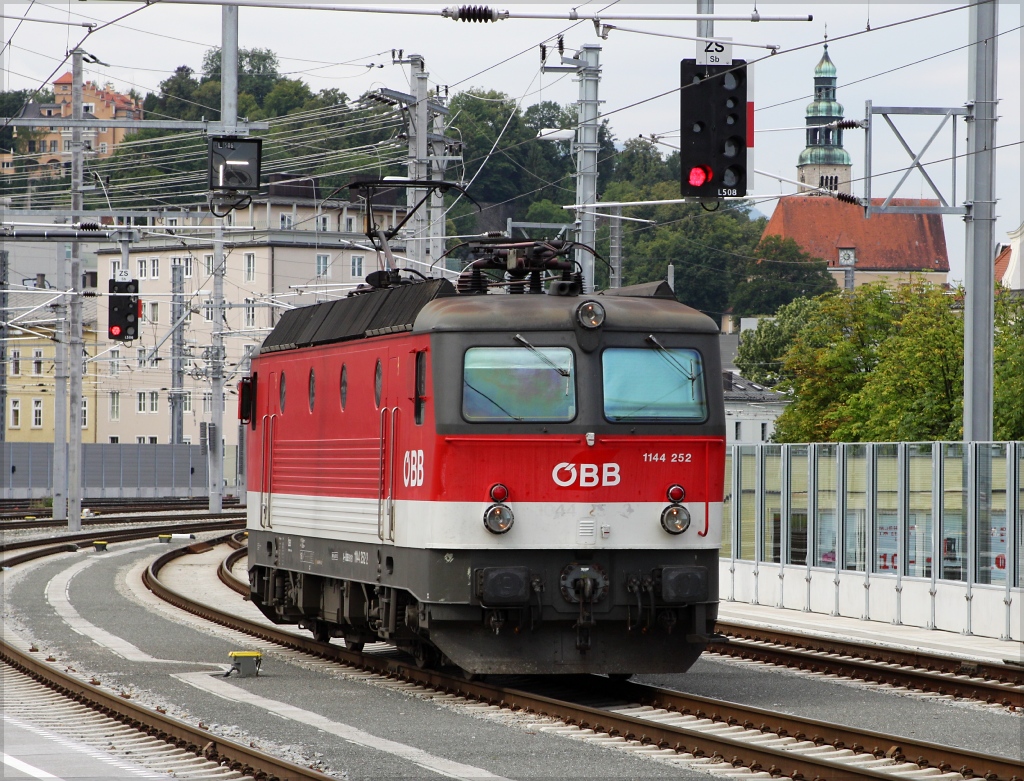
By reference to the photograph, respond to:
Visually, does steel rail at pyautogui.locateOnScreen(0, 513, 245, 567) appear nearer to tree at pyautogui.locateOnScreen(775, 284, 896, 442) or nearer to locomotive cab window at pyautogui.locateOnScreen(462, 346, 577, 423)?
locomotive cab window at pyautogui.locateOnScreen(462, 346, 577, 423)

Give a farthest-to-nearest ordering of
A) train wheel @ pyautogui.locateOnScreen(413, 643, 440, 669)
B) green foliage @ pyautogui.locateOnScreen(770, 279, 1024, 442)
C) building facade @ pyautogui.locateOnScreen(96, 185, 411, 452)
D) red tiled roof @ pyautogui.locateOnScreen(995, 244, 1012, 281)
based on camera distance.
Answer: red tiled roof @ pyautogui.locateOnScreen(995, 244, 1012, 281) → building facade @ pyautogui.locateOnScreen(96, 185, 411, 452) → green foliage @ pyautogui.locateOnScreen(770, 279, 1024, 442) → train wheel @ pyautogui.locateOnScreen(413, 643, 440, 669)

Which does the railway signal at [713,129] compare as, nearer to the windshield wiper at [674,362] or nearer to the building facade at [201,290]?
the windshield wiper at [674,362]

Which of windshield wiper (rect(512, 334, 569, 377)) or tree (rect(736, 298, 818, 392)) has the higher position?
tree (rect(736, 298, 818, 392))

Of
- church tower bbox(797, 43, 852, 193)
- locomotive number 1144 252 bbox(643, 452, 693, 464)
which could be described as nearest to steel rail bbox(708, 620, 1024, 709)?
locomotive number 1144 252 bbox(643, 452, 693, 464)

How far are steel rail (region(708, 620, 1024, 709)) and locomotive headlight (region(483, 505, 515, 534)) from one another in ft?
11.2

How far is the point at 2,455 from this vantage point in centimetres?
6931

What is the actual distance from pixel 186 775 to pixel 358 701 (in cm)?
355

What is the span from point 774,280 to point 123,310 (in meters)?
102

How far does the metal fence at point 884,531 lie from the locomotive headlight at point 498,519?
7.19m

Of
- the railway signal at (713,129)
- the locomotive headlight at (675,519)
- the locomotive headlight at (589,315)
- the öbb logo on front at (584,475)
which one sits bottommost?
the locomotive headlight at (675,519)

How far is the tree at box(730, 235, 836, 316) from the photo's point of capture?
421ft

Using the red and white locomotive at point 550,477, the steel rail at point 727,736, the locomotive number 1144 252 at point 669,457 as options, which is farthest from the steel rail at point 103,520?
the locomotive number 1144 252 at point 669,457

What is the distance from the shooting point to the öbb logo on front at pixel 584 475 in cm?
1355

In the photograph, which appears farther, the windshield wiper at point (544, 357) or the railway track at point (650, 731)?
the windshield wiper at point (544, 357)
